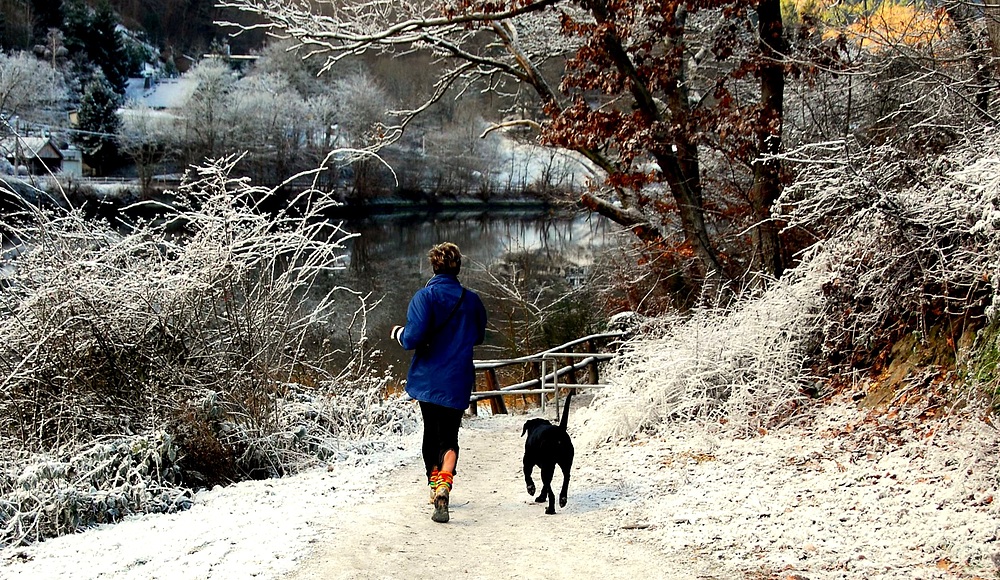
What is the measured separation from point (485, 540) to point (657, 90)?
1034cm

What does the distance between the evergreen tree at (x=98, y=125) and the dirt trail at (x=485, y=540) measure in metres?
54.7

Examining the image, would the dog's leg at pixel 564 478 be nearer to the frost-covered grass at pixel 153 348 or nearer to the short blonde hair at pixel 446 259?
the short blonde hair at pixel 446 259

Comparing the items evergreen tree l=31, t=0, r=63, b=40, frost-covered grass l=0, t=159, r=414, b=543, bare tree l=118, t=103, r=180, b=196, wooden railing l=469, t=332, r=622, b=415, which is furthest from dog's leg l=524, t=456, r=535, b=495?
evergreen tree l=31, t=0, r=63, b=40

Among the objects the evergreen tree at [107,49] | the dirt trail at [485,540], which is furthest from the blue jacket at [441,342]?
the evergreen tree at [107,49]

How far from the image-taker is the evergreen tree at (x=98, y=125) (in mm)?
55906

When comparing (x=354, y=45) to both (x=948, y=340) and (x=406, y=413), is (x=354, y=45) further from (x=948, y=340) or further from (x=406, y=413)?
(x=948, y=340)

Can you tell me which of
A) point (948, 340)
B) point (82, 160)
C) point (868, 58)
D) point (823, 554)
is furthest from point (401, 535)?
point (82, 160)

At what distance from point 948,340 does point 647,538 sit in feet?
11.4

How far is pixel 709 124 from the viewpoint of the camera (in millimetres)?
12062

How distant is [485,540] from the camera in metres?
5.39

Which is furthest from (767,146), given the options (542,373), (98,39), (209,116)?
(98,39)

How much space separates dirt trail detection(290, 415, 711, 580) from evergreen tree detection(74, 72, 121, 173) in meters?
54.7

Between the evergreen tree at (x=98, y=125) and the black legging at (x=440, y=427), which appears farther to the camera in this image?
the evergreen tree at (x=98, y=125)

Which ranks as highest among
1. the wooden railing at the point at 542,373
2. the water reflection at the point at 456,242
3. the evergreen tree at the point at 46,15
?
the evergreen tree at the point at 46,15
